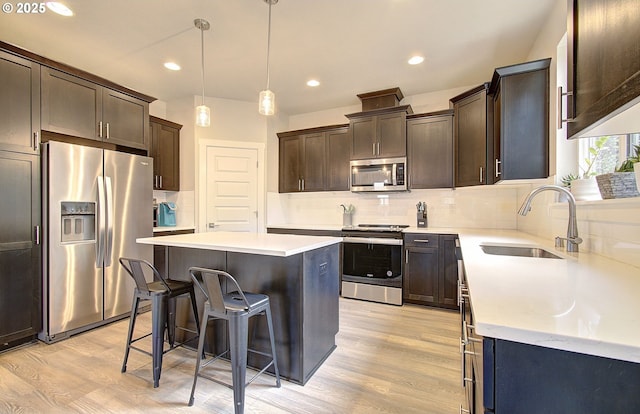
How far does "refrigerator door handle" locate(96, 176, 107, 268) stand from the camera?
2.78m

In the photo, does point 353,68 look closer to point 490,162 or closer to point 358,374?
point 490,162

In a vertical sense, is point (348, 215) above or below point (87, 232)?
above

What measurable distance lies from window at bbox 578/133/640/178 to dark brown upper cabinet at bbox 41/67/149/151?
426 cm

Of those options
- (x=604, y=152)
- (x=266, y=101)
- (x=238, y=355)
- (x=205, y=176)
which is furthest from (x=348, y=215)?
(x=238, y=355)

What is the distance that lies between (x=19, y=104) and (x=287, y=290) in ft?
9.08

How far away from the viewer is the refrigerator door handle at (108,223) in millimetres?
2836

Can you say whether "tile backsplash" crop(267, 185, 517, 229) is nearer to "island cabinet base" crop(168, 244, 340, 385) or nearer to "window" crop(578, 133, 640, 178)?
"window" crop(578, 133, 640, 178)

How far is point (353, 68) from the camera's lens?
331 cm

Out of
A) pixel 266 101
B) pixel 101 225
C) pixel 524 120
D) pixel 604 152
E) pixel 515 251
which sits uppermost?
pixel 266 101

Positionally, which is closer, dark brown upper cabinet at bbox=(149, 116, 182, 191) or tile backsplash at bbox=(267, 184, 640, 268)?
tile backsplash at bbox=(267, 184, 640, 268)

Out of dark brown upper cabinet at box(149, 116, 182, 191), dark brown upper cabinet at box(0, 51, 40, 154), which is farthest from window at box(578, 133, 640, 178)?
dark brown upper cabinet at box(149, 116, 182, 191)

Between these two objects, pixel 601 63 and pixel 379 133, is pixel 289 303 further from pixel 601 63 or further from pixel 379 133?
pixel 379 133

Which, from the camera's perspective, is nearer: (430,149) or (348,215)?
(430,149)

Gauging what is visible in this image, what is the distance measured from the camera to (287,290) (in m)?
1.93
